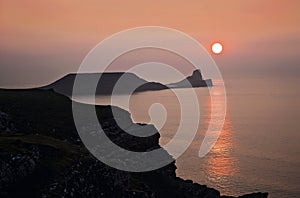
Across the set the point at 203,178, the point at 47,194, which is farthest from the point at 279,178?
the point at 47,194

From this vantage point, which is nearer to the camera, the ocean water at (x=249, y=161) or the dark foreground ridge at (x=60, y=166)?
the dark foreground ridge at (x=60, y=166)

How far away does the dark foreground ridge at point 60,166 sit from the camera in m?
45.7

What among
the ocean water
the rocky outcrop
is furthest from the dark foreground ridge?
the ocean water

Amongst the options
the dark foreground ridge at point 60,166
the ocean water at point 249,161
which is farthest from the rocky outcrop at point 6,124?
the ocean water at point 249,161

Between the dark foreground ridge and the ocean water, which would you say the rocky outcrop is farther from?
the ocean water

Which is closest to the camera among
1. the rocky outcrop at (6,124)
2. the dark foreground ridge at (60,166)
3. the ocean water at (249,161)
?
the dark foreground ridge at (60,166)

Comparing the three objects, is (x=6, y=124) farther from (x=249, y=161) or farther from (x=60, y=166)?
(x=249, y=161)

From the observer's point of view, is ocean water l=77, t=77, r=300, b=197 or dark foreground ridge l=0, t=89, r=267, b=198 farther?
ocean water l=77, t=77, r=300, b=197

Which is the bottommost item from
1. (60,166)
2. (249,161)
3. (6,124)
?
(6,124)

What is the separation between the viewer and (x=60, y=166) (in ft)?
164

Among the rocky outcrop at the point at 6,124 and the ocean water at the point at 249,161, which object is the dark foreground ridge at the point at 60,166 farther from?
the ocean water at the point at 249,161

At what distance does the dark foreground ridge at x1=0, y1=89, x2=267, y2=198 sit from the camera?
4569 centimetres

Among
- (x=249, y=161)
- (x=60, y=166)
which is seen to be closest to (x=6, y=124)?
(x=60, y=166)

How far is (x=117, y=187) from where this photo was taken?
5491 cm
